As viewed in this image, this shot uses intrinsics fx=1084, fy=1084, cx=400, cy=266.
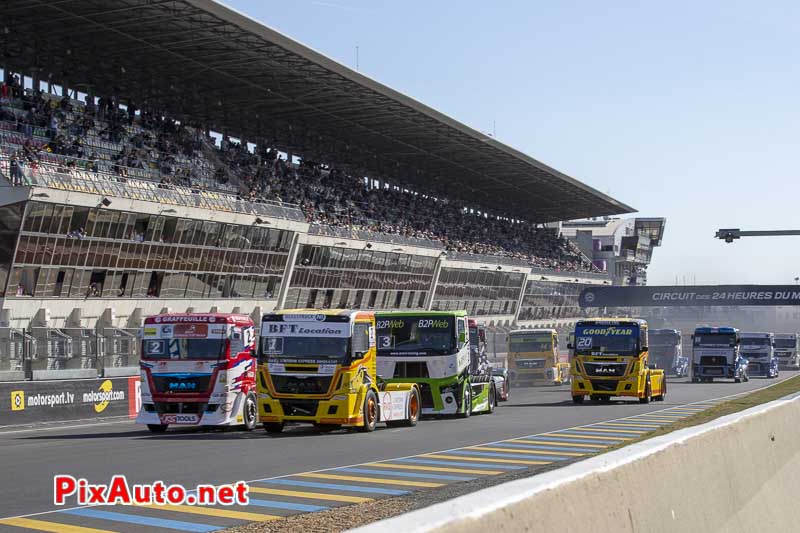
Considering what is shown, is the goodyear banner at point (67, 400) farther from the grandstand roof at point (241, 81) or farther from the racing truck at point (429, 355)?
the grandstand roof at point (241, 81)

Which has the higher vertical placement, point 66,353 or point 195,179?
point 195,179

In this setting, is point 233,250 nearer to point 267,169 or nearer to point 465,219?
point 267,169

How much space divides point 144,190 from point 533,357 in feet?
71.8

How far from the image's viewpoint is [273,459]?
17.3m

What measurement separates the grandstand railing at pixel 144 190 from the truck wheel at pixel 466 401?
19.7 meters

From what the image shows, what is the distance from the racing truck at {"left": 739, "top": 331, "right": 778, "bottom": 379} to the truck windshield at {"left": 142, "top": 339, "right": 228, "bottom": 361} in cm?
5224

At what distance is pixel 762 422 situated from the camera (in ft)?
32.7

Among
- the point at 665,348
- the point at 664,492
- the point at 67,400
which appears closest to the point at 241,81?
the point at 67,400

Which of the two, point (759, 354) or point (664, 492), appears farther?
point (759, 354)

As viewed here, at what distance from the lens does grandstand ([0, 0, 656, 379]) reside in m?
42.8

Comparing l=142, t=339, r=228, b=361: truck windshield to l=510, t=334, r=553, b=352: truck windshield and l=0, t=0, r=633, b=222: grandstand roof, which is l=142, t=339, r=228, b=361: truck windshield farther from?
l=510, t=334, r=553, b=352: truck windshield

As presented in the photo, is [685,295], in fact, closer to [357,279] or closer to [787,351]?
[787,351]

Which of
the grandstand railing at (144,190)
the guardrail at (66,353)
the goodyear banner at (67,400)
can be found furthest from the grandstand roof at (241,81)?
the goodyear banner at (67,400)

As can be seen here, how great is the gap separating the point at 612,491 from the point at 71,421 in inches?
1027
